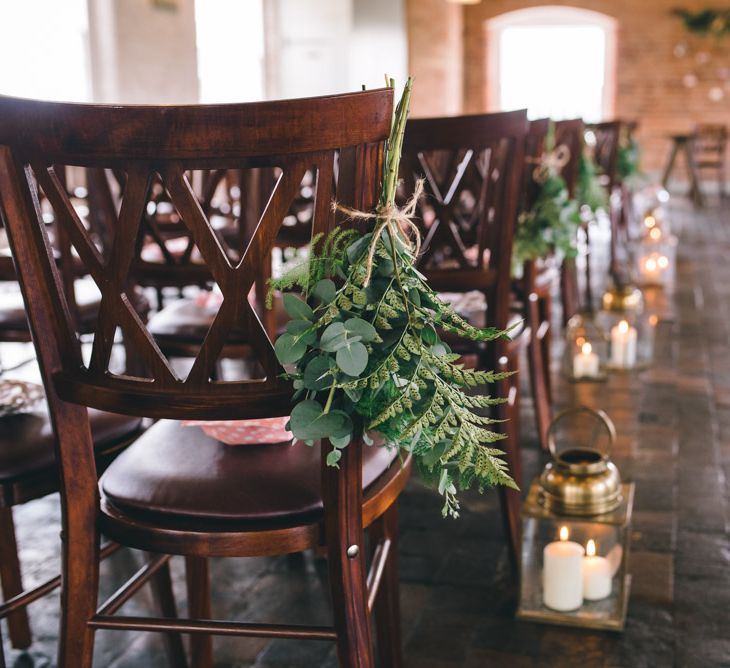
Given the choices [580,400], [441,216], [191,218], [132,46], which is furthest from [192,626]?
[132,46]

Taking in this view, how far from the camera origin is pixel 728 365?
420 cm

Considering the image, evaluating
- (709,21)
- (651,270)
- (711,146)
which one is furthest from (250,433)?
(709,21)

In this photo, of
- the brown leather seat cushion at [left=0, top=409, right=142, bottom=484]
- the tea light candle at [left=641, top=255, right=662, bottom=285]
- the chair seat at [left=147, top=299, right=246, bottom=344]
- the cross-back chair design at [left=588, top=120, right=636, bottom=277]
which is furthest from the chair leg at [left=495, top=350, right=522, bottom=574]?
the cross-back chair design at [left=588, top=120, right=636, bottom=277]

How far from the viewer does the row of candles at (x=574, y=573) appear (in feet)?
6.60

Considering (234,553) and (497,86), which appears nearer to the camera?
(234,553)

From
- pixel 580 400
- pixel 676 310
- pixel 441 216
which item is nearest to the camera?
pixel 441 216

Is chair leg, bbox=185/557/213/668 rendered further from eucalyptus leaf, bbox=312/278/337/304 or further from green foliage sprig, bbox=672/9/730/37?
green foliage sprig, bbox=672/9/730/37

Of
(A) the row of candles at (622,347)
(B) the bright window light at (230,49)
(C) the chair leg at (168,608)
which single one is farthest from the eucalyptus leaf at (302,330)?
(B) the bright window light at (230,49)

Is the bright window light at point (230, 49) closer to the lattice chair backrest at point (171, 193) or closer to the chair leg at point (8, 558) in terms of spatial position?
the chair leg at point (8, 558)

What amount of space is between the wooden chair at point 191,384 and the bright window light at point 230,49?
294 inches

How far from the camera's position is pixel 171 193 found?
1182 millimetres

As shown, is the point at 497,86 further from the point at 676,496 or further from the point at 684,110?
the point at 676,496

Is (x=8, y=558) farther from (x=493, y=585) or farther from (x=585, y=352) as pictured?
(x=585, y=352)

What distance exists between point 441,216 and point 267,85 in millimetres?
8103
